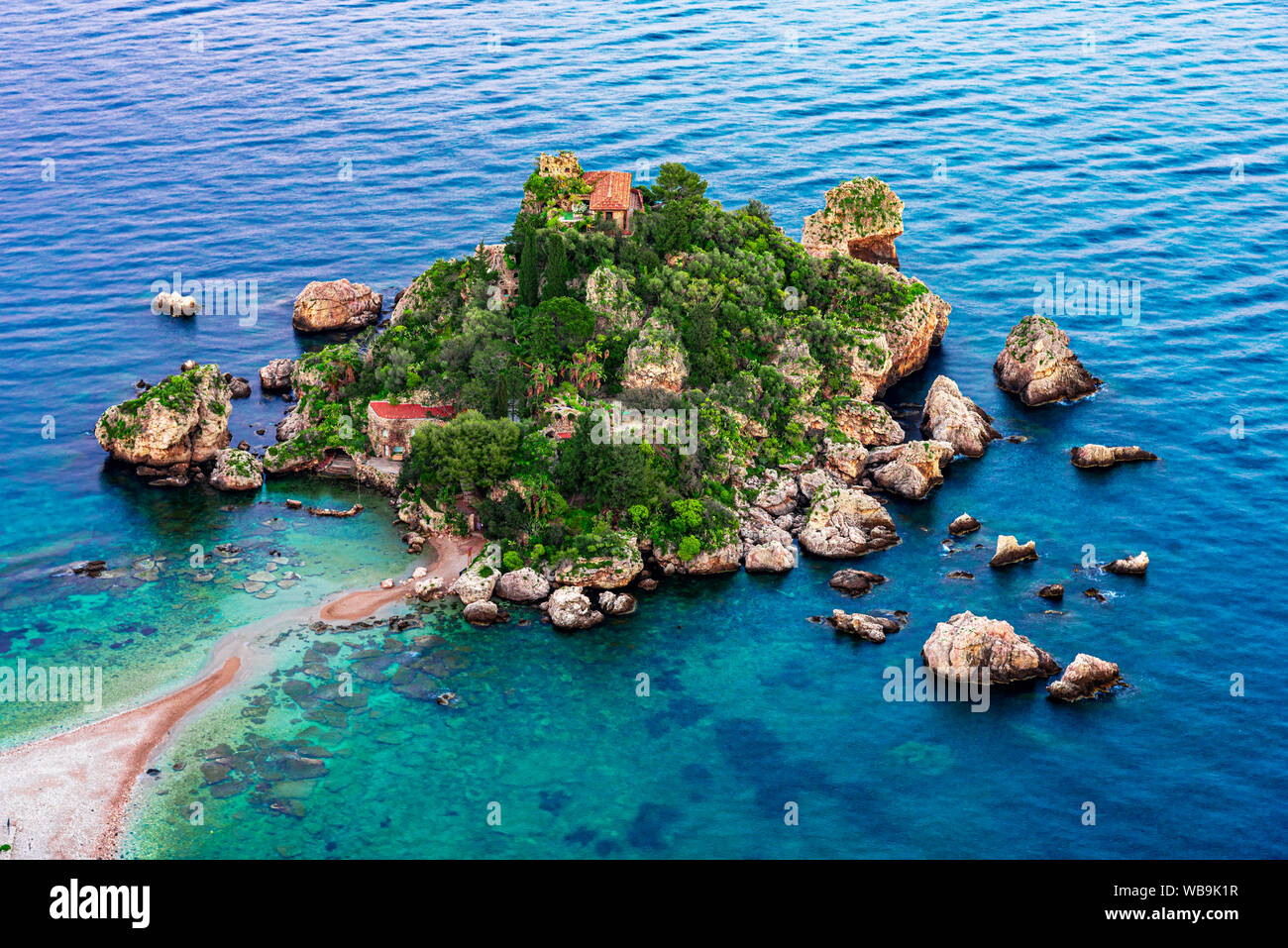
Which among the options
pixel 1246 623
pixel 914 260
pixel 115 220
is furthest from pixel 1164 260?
pixel 115 220

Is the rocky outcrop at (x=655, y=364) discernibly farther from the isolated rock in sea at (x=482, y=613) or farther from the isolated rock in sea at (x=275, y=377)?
the isolated rock in sea at (x=275, y=377)

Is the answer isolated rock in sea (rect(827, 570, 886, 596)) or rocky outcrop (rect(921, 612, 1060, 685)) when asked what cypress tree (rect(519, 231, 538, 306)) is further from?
rocky outcrop (rect(921, 612, 1060, 685))

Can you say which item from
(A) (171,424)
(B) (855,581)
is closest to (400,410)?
(A) (171,424)

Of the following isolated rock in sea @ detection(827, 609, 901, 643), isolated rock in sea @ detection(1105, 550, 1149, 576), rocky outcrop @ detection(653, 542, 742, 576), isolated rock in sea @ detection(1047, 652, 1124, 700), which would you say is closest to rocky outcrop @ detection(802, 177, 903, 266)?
rocky outcrop @ detection(653, 542, 742, 576)

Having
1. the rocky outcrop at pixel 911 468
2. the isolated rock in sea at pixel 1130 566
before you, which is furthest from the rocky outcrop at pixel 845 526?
the isolated rock in sea at pixel 1130 566

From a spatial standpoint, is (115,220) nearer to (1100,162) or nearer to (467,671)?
(467,671)
